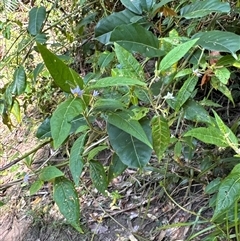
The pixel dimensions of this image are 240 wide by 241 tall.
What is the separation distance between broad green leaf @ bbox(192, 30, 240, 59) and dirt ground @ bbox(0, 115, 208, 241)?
0.73m

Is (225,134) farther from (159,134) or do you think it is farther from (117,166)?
(117,166)

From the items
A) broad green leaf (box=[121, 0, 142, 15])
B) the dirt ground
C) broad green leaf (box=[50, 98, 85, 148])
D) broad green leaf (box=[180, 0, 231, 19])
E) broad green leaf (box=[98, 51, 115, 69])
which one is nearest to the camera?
broad green leaf (box=[50, 98, 85, 148])

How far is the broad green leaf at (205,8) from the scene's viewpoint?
999 mm

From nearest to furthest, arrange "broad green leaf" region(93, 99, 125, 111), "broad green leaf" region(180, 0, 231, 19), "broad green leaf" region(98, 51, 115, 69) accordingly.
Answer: "broad green leaf" region(93, 99, 125, 111), "broad green leaf" region(180, 0, 231, 19), "broad green leaf" region(98, 51, 115, 69)

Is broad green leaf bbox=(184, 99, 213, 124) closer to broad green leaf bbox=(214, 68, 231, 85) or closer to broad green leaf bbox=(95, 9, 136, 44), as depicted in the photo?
broad green leaf bbox=(214, 68, 231, 85)

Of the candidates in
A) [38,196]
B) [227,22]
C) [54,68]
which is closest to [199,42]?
[54,68]

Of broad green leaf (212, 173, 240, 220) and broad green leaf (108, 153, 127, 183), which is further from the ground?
broad green leaf (108, 153, 127, 183)

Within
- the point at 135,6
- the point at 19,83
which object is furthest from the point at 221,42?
the point at 19,83

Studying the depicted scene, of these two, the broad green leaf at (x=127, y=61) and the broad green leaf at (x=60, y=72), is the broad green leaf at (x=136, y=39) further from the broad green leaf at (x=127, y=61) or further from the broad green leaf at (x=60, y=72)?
the broad green leaf at (x=60, y=72)

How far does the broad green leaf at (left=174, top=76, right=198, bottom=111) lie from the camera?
38.4 inches

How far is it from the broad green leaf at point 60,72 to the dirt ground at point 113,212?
29.2 inches

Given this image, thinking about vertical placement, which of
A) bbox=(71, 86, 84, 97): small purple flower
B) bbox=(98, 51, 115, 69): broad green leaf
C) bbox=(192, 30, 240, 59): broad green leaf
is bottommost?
bbox=(98, 51, 115, 69): broad green leaf

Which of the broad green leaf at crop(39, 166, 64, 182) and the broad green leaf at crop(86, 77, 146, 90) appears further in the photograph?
the broad green leaf at crop(39, 166, 64, 182)

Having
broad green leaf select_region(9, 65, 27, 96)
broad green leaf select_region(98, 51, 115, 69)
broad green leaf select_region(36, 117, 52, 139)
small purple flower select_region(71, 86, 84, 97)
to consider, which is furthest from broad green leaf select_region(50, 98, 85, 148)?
broad green leaf select_region(9, 65, 27, 96)
